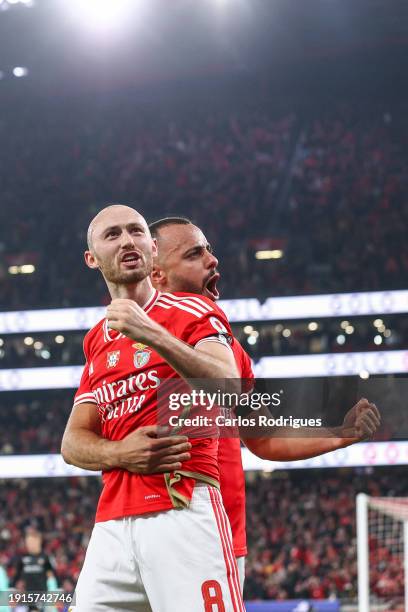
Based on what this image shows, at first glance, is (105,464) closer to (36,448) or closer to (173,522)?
(173,522)

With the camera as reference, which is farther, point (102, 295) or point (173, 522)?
point (102, 295)

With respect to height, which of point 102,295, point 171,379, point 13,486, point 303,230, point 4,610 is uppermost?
point 303,230

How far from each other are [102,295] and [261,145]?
326 inches

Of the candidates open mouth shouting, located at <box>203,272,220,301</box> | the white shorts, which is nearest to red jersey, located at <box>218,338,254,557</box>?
open mouth shouting, located at <box>203,272,220,301</box>

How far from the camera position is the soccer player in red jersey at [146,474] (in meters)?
2.57

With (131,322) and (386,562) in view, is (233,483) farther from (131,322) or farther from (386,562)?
(386,562)

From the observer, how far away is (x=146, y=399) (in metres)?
2.75

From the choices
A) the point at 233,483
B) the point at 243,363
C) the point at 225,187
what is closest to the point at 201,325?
the point at 243,363

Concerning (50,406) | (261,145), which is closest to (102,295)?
(50,406)

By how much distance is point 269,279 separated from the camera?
25094mm

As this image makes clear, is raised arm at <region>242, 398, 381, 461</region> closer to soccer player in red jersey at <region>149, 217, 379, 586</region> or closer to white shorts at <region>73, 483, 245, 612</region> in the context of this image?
soccer player in red jersey at <region>149, 217, 379, 586</region>

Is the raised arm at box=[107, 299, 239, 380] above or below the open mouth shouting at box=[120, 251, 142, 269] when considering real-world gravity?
below
